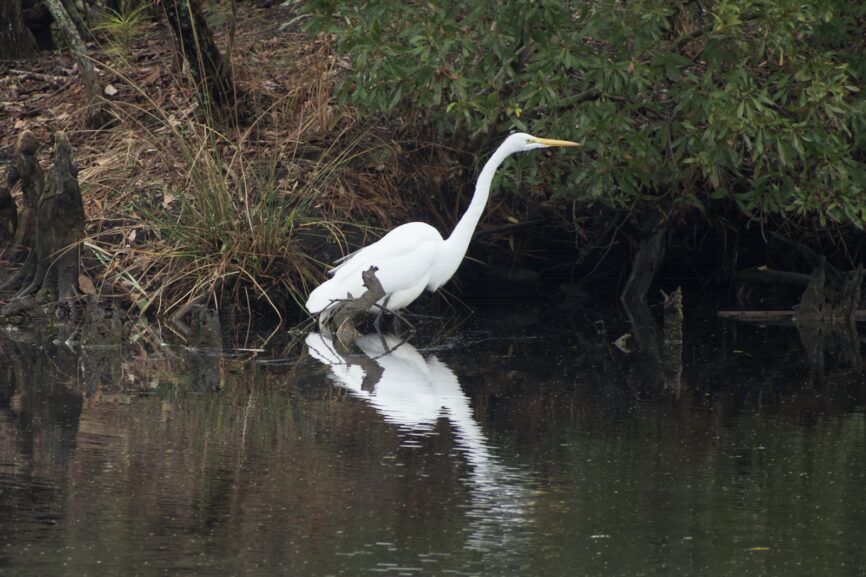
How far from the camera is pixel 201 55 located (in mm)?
11477

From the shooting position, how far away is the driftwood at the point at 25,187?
9406 millimetres

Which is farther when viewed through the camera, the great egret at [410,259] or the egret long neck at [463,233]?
the egret long neck at [463,233]

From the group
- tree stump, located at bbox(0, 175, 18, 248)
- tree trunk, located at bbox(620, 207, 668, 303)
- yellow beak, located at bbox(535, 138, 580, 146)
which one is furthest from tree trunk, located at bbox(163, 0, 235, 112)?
tree trunk, located at bbox(620, 207, 668, 303)

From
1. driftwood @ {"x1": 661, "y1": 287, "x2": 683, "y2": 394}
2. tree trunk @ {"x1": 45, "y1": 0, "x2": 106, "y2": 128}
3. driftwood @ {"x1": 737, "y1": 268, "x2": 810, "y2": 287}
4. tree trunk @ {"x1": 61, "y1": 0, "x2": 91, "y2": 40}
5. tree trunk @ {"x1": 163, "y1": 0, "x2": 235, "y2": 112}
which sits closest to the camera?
driftwood @ {"x1": 661, "y1": 287, "x2": 683, "y2": 394}

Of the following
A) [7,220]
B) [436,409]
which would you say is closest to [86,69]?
[7,220]

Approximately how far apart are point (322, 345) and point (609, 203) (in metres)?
2.56

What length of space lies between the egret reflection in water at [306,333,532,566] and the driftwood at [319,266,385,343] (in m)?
0.11

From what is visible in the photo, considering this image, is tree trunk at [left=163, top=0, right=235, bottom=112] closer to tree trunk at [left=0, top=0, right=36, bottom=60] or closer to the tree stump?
the tree stump

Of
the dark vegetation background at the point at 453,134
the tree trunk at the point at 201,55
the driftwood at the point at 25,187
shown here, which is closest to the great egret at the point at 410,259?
the dark vegetation background at the point at 453,134

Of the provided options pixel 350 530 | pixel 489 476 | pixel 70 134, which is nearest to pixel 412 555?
pixel 350 530

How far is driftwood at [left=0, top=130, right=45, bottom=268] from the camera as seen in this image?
941 cm

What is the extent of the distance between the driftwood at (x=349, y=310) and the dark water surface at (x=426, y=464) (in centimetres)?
52

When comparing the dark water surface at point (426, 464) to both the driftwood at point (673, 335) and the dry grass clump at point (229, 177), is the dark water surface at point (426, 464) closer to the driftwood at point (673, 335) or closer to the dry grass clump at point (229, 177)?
the driftwood at point (673, 335)

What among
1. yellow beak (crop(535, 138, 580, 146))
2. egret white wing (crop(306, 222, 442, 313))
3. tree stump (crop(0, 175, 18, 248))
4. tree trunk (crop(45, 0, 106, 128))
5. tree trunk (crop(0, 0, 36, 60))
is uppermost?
tree trunk (crop(0, 0, 36, 60))
